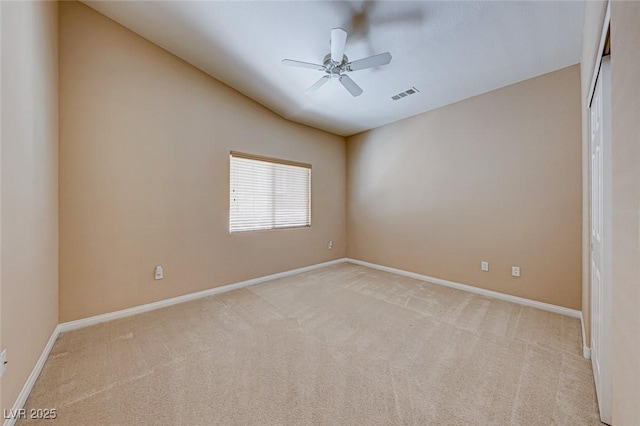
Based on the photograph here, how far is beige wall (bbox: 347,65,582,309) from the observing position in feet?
8.84

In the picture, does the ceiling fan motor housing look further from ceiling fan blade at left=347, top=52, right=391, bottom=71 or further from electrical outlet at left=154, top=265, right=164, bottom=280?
electrical outlet at left=154, top=265, right=164, bottom=280

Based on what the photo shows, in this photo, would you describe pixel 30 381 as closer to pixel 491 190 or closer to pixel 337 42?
pixel 337 42

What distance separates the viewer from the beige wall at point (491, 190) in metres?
2.69

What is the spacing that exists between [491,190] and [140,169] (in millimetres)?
4228

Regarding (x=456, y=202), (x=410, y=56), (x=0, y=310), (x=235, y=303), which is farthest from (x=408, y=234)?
(x=0, y=310)

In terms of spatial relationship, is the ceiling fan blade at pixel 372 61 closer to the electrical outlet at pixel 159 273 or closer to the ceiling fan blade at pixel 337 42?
the ceiling fan blade at pixel 337 42

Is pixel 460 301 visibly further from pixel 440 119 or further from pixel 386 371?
pixel 440 119

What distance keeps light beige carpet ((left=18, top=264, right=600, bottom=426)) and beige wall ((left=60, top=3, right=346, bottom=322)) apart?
52 centimetres

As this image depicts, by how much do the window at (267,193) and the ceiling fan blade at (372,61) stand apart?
2.02 metres

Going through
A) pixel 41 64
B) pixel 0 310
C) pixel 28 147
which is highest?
pixel 41 64

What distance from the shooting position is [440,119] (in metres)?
3.71

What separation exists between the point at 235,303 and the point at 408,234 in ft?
9.29

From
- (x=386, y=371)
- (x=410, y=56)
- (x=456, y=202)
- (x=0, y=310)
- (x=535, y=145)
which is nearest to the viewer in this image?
(x=0, y=310)

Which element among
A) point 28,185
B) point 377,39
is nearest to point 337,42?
point 377,39
